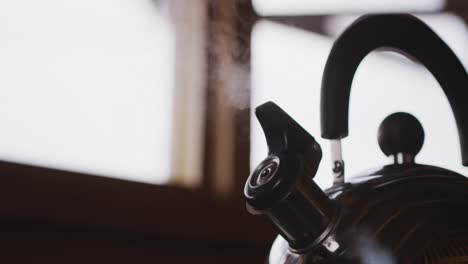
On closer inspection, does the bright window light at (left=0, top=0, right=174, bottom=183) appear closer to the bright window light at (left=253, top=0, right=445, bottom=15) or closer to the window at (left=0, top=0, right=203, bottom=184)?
the window at (left=0, top=0, right=203, bottom=184)

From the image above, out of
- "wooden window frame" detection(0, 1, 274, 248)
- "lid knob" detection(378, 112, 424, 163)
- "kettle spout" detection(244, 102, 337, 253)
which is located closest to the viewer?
"kettle spout" detection(244, 102, 337, 253)

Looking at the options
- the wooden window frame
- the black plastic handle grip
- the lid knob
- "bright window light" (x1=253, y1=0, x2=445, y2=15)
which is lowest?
the wooden window frame

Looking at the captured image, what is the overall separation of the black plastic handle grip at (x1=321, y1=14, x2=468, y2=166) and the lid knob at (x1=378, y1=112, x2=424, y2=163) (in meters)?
0.05

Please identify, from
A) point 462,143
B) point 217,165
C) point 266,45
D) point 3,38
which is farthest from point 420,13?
point 3,38

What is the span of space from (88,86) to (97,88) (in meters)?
0.01

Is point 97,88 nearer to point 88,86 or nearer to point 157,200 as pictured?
point 88,86

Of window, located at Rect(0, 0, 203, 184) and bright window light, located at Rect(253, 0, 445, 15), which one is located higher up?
bright window light, located at Rect(253, 0, 445, 15)

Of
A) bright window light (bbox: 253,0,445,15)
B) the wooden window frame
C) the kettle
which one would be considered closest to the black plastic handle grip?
the kettle

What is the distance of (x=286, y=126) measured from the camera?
1.74 ft

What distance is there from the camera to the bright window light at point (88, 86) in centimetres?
81

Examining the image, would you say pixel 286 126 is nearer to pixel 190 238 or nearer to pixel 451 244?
pixel 451 244

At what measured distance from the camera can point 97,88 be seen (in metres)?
0.89

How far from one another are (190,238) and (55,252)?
189mm

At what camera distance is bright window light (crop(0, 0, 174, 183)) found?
0.81 m
